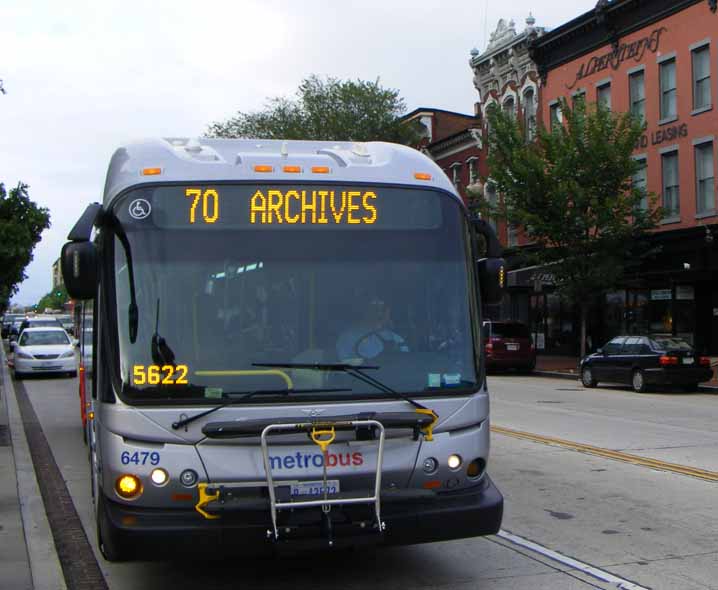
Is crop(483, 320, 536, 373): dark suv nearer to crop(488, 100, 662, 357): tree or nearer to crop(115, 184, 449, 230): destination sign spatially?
crop(488, 100, 662, 357): tree

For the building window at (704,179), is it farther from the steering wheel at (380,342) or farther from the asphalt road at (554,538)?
the steering wheel at (380,342)

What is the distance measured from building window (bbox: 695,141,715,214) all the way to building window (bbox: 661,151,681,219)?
3.05 feet

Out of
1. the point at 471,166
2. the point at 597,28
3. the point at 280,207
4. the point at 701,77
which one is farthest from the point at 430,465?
the point at 471,166

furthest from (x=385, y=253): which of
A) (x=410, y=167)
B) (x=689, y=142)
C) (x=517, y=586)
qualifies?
(x=689, y=142)

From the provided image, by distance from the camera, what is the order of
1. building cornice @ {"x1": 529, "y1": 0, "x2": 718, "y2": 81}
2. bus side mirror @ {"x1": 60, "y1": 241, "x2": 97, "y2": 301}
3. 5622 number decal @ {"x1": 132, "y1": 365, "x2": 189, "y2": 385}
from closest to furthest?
5622 number decal @ {"x1": 132, "y1": 365, "x2": 189, "y2": 385} < bus side mirror @ {"x1": 60, "y1": 241, "x2": 97, "y2": 301} < building cornice @ {"x1": 529, "y1": 0, "x2": 718, "y2": 81}

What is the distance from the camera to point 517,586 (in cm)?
609

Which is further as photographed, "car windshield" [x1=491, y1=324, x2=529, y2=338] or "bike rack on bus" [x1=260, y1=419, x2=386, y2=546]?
"car windshield" [x1=491, y1=324, x2=529, y2=338]

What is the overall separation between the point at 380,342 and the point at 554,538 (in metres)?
2.61

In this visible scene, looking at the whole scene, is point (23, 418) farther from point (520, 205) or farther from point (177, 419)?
point (520, 205)

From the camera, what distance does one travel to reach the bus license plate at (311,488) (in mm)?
5457

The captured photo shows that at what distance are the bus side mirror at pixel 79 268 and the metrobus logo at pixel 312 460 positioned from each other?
1.53 meters

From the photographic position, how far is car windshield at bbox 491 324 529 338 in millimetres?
32062

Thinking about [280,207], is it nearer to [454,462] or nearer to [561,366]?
[454,462]

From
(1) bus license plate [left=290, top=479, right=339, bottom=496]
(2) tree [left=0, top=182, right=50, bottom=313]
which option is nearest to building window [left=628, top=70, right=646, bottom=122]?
(2) tree [left=0, top=182, right=50, bottom=313]
